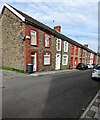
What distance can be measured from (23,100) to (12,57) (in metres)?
13.2

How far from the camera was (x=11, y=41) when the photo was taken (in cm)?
1948

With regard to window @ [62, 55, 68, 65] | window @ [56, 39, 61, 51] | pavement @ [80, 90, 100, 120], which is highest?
window @ [56, 39, 61, 51]

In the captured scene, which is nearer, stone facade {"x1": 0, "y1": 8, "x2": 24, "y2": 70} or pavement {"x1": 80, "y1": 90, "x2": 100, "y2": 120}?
pavement {"x1": 80, "y1": 90, "x2": 100, "y2": 120}

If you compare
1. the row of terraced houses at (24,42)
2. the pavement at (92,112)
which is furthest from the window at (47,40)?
the pavement at (92,112)

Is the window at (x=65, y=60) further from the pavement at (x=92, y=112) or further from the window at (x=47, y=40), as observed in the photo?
the pavement at (x=92, y=112)

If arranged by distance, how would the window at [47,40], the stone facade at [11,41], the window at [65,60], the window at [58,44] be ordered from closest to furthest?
the stone facade at [11,41]
the window at [47,40]
the window at [58,44]
the window at [65,60]

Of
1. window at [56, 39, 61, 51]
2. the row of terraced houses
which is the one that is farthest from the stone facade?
window at [56, 39, 61, 51]

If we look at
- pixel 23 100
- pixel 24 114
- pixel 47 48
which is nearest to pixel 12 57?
pixel 47 48

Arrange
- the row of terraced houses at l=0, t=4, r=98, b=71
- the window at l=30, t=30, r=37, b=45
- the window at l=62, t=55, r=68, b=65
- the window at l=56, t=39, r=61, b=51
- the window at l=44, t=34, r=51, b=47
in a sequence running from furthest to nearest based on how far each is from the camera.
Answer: the window at l=62, t=55, r=68, b=65 → the window at l=56, t=39, r=61, b=51 → the window at l=44, t=34, r=51, b=47 → the window at l=30, t=30, r=37, b=45 → the row of terraced houses at l=0, t=4, r=98, b=71

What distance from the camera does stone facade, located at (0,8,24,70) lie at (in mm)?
18328

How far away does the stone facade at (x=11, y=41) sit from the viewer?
18.3m

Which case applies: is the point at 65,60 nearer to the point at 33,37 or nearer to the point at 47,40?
the point at 47,40

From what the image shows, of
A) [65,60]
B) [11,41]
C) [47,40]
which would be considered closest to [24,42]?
[11,41]

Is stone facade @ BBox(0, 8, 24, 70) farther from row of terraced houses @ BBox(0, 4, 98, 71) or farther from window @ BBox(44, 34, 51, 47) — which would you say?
window @ BBox(44, 34, 51, 47)
